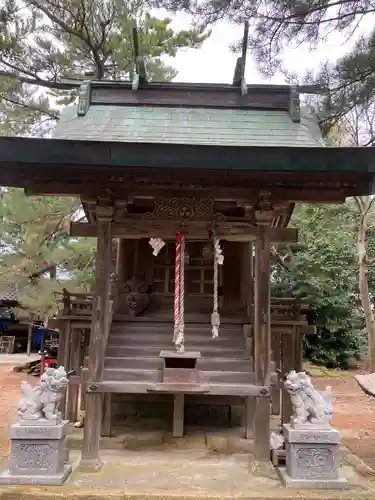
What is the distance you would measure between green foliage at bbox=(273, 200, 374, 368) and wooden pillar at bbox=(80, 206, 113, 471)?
11189 millimetres

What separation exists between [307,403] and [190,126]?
3.76 metres

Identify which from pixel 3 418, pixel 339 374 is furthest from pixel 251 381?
pixel 339 374

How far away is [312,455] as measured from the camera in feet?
15.6

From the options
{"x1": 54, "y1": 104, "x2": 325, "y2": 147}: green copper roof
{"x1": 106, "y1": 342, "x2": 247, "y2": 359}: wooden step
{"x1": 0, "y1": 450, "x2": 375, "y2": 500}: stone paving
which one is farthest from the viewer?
{"x1": 106, "y1": 342, "x2": 247, "y2": 359}: wooden step

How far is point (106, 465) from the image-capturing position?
17.1 ft

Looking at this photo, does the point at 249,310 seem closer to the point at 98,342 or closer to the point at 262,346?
the point at 262,346

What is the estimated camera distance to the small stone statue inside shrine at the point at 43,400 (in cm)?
478

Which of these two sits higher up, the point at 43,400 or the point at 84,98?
the point at 84,98

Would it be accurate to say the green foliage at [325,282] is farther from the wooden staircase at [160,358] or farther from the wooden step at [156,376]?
the wooden step at [156,376]

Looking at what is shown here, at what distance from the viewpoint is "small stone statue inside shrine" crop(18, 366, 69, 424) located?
478 cm

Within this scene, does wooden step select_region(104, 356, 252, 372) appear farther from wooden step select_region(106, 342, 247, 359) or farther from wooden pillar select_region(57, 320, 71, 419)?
wooden pillar select_region(57, 320, 71, 419)

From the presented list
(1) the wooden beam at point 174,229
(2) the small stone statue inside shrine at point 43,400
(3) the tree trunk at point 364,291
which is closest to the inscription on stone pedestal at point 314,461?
(1) the wooden beam at point 174,229

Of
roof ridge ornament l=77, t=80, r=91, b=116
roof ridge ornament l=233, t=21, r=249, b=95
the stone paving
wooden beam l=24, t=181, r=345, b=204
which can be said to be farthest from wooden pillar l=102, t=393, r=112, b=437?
roof ridge ornament l=233, t=21, r=249, b=95

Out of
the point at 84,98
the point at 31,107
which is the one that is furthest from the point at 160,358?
the point at 31,107
